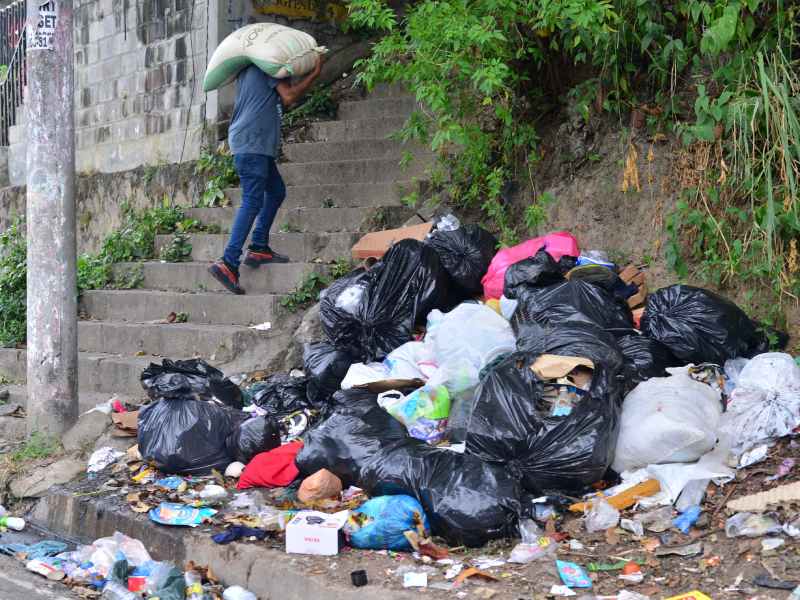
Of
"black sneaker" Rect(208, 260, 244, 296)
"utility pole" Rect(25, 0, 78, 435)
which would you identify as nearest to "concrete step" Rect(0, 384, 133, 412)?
"utility pole" Rect(25, 0, 78, 435)

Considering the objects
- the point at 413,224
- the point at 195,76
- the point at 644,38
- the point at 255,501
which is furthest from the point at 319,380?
the point at 195,76

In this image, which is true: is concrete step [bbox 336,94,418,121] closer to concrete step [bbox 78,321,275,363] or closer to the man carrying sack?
the man carrying sack

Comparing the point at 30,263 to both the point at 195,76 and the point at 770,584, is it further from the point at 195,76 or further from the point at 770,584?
the point at 770,584

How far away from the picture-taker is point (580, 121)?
20.1 feet

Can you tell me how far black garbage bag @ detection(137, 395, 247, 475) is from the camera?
4770 millimetres

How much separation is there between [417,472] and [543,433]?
534 mm

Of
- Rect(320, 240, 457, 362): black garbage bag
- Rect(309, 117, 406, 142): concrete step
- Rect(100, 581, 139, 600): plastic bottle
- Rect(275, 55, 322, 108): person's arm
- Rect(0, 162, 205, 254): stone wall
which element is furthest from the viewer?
Rect(0, 162, 205, 254): stone wall

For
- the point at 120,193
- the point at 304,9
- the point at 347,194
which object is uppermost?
the point at 304,9

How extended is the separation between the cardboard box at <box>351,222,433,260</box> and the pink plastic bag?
613mm

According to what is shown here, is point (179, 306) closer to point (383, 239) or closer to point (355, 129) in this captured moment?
point (383, 239)

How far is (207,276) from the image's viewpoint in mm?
7082

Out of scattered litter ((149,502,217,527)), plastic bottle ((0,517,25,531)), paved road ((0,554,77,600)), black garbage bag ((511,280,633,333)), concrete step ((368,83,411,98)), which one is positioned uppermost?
concrete step ((368,83,411,98))

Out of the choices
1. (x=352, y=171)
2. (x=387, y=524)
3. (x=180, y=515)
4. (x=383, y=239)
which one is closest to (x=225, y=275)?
(x=383, y=239)

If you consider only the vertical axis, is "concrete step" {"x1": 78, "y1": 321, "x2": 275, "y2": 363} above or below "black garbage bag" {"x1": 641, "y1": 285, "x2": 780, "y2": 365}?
below
